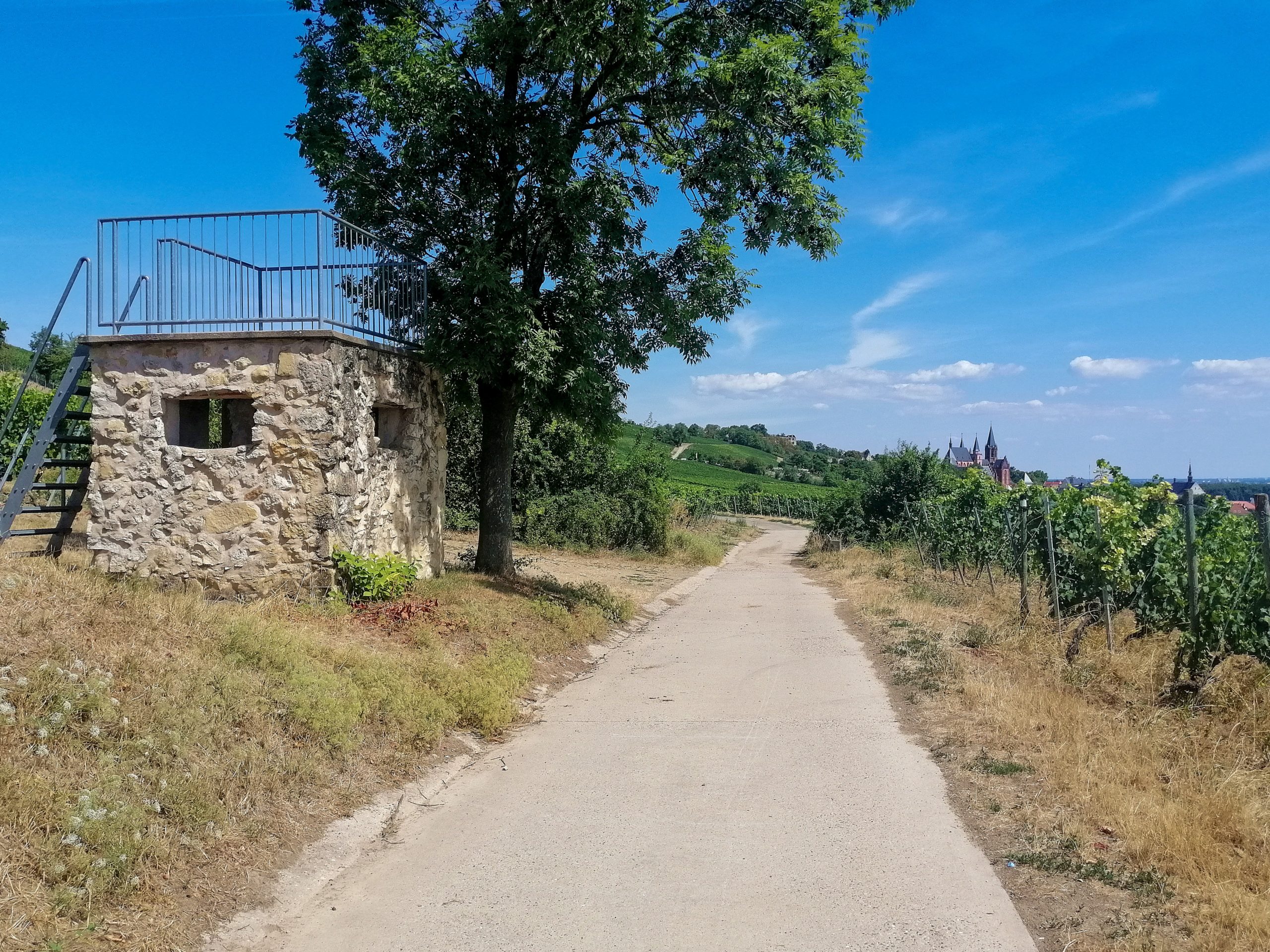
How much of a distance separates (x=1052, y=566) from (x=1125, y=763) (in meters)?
6.15

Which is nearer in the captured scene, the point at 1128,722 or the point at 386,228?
the point at 1128,722

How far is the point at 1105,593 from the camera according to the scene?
1033cm

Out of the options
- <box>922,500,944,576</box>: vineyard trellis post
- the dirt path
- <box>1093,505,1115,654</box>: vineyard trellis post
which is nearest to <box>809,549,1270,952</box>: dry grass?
<box>1093,505,1115,654</box>: vineyard trellis post

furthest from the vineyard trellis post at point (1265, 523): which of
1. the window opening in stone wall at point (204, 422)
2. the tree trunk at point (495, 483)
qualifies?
the window opening in stone wall at point (204, 422)

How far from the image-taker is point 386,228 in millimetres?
12859

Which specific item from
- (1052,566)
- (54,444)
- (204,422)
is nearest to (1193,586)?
(1052,566)

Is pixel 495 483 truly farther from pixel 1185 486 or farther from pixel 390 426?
pixel 1185 486

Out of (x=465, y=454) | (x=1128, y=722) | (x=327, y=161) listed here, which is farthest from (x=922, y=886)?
(x=465, y=454)

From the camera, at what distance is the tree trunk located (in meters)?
13.7

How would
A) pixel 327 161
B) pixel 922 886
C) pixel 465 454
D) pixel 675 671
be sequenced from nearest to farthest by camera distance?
pixel 922 886 → pixel 675 671 → pixel 327 161 → pixel 465 454

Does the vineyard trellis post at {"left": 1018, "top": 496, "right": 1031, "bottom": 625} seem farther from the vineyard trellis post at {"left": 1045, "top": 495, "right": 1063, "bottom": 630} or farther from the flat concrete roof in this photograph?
the flat concrete roof

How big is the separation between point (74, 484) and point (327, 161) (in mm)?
4970

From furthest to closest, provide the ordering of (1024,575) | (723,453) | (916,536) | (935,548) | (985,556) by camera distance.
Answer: (723,453) → (916,536) → (935,548) → (985,556) → (1024,575)

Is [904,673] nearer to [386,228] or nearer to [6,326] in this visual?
[386,228]
